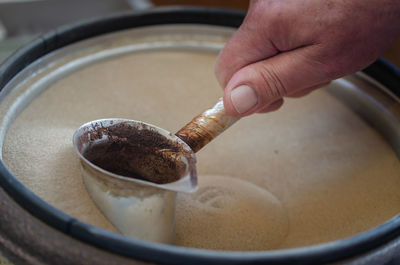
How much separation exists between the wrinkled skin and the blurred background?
26.9 inches

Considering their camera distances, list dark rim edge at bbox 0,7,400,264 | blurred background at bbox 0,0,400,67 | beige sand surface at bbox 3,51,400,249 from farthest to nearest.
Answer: blurred background at bbox 0,0,400,67 → beige sand surface at bbox 3,51,400,249 → dark rim edge at bbox 0,7,400,264

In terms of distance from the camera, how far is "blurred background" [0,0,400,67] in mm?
1126

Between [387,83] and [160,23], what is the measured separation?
1.18 feet

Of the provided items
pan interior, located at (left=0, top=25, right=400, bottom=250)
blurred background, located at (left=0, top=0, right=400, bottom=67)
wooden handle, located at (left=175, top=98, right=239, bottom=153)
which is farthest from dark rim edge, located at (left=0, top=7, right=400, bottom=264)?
blurred background, located at (left=0, top=0, right=400, bottom=67)

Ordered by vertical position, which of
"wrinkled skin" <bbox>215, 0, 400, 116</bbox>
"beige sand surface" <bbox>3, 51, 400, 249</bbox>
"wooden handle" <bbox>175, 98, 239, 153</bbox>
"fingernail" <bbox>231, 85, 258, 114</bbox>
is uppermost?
"wrinkled skin" <bbox>215, 0, 400, 116</bbox>

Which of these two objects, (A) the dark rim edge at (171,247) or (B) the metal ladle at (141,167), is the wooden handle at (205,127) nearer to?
(B) the metal ladle at (141,167)

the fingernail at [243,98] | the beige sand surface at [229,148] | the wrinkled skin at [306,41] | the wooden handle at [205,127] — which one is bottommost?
the beige sand surface at [229,148]

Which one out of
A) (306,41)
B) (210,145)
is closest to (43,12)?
(210,145)

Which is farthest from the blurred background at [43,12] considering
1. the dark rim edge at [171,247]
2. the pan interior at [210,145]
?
the dark rim edge at [171,247]

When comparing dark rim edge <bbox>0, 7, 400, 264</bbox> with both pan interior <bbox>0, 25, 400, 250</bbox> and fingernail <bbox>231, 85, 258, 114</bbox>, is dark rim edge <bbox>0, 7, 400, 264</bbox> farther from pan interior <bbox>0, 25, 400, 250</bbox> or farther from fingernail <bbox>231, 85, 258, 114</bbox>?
fingernail <bbox>231, 85, 258, 114</bbox>

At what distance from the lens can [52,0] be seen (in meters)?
1.17

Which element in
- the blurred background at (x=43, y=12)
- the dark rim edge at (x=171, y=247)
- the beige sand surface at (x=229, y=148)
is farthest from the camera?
the blurred background at (x=43, y=12)

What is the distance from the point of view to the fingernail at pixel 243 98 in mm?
506

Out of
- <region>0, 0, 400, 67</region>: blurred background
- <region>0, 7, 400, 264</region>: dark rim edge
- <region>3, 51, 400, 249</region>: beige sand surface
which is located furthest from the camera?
<region>0, 0, 400, 67</region>: blurred background
